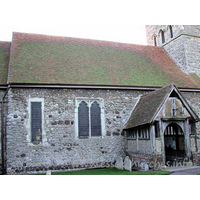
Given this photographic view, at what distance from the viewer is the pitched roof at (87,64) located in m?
14.6

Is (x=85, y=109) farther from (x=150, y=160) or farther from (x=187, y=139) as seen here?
(x=187, y=139)

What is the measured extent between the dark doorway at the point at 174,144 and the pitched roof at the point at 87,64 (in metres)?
3.20

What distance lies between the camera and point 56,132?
44.8 ft

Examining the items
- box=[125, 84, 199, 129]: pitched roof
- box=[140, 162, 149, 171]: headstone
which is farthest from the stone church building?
box=[140, 162, 149, 171]: headstone

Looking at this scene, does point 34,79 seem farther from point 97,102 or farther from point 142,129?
point 142,129

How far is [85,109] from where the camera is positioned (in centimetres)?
1466

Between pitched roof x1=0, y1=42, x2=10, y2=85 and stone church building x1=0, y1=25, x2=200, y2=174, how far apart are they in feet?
0.16

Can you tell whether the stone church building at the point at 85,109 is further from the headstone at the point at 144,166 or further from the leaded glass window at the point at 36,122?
the headstone at the point at 144,166

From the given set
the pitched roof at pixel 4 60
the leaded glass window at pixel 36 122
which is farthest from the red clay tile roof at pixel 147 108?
the pitched roof at pixel 4 60

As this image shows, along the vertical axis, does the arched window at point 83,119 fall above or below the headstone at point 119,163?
above

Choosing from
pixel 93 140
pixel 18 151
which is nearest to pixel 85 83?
pixel 93 140

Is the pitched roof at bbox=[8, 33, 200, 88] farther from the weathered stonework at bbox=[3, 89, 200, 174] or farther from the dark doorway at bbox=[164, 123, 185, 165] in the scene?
the dark doorway at bbox=[164, 123, 185, 165]

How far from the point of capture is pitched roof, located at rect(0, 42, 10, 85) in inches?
563

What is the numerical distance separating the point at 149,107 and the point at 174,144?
4.51m
